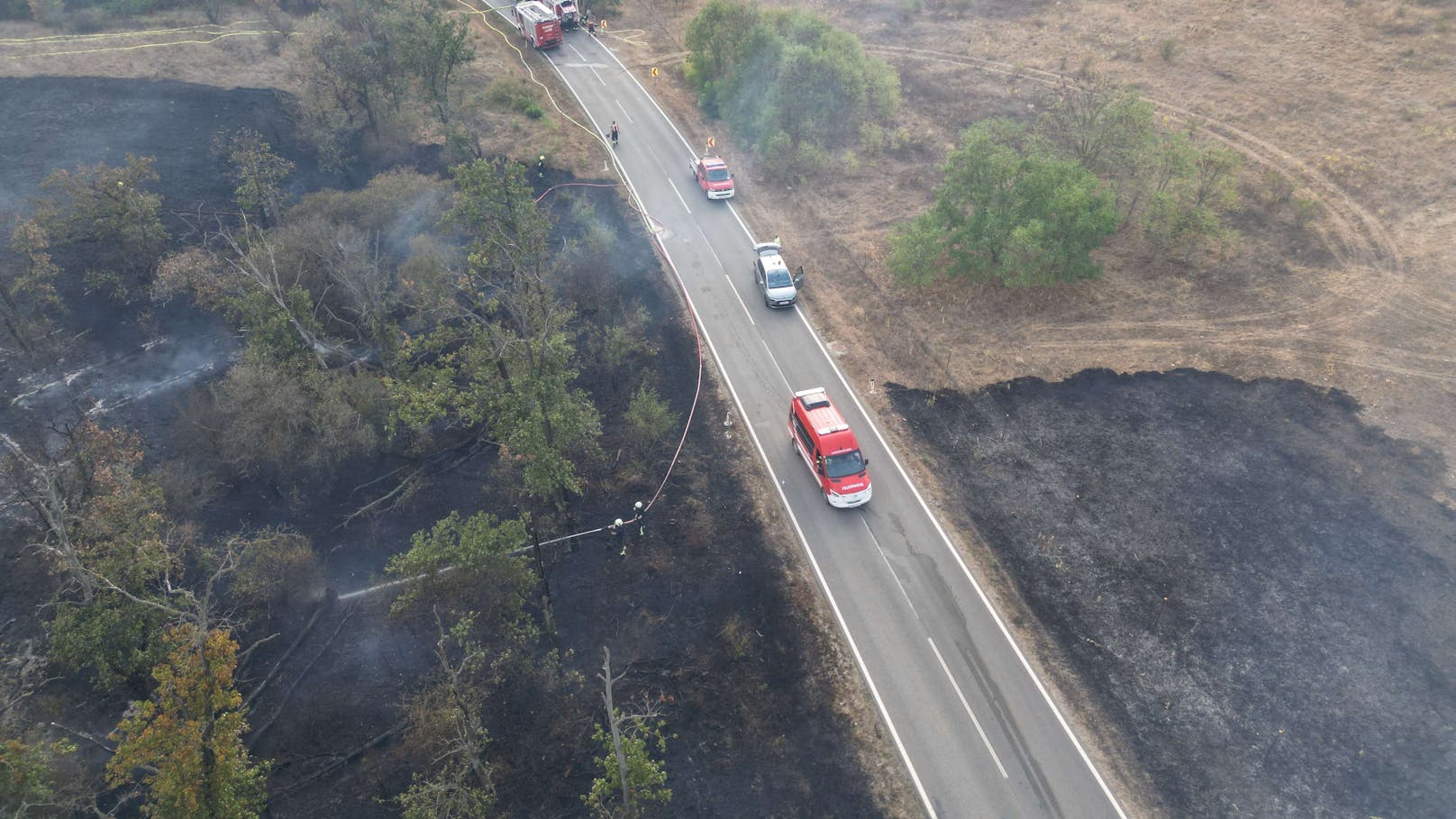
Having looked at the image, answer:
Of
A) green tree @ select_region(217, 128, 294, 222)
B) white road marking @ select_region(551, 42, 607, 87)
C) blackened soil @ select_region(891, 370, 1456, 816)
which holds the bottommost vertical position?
blackened soil @ select_region(891, 370, 1456, 816)

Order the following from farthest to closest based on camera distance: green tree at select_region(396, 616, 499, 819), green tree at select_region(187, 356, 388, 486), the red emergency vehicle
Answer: the red emergency vehicle → green tree at select_region(187, 356, 388, 486) → green tree at select_region(396, 616, 499, 819)

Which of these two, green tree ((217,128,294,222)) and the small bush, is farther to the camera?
the small bush

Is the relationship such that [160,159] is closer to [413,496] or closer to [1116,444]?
[413,496]

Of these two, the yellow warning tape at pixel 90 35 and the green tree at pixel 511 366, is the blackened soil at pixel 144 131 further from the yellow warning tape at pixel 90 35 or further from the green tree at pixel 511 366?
the green tree at pixel 511 366

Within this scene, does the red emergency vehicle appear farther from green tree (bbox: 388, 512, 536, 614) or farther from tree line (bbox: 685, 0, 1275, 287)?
tree line (bbox: 685, 0, 1275, 287)

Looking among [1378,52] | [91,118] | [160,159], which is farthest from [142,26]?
[1378,52]

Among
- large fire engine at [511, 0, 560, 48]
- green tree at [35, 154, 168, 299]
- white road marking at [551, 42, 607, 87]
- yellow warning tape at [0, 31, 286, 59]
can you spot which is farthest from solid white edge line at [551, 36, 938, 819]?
yellow warning tape at [0, 31, 286, 59]
